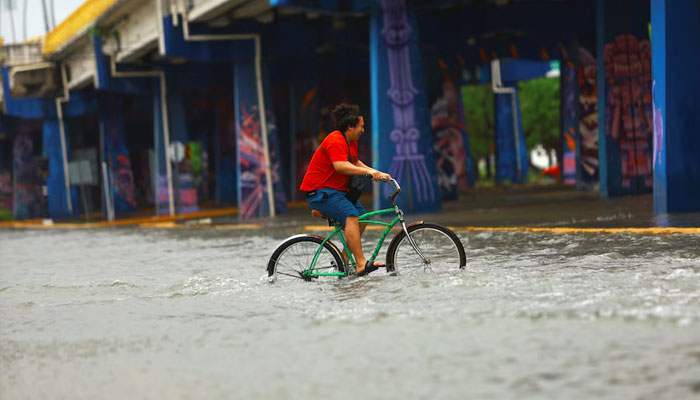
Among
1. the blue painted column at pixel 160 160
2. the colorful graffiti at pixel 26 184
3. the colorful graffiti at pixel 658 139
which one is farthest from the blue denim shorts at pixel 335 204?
the colorful graffiti at pixel 26 184

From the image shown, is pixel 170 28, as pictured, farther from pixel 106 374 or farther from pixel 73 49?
pixel 106 374

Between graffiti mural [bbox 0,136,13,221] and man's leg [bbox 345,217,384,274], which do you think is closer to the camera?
man's leg [bbox 345,217,384,274]

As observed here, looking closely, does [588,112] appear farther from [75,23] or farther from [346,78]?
[75,23]

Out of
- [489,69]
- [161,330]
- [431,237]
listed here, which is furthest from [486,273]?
→ [489,69]

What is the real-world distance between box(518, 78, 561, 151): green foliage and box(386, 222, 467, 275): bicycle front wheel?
53908 millimetres

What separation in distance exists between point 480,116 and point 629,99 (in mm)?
36816

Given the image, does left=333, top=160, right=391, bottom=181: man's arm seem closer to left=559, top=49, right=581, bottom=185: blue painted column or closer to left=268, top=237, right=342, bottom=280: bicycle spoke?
left=268, top=237, right=342, bottom=280: bicycle spoke

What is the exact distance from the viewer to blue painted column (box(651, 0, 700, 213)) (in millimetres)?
14688

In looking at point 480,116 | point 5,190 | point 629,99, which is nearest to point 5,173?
point 5,190

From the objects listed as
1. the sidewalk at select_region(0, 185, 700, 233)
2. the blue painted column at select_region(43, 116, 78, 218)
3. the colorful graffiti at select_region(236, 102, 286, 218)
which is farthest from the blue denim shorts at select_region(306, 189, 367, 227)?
the blue painted column at select_region(43, 116, 78, 218)

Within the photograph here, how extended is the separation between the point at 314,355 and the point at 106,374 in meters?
1.28

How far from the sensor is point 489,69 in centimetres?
4972

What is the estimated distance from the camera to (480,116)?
59.2 m

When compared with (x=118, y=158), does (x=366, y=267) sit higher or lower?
lower
